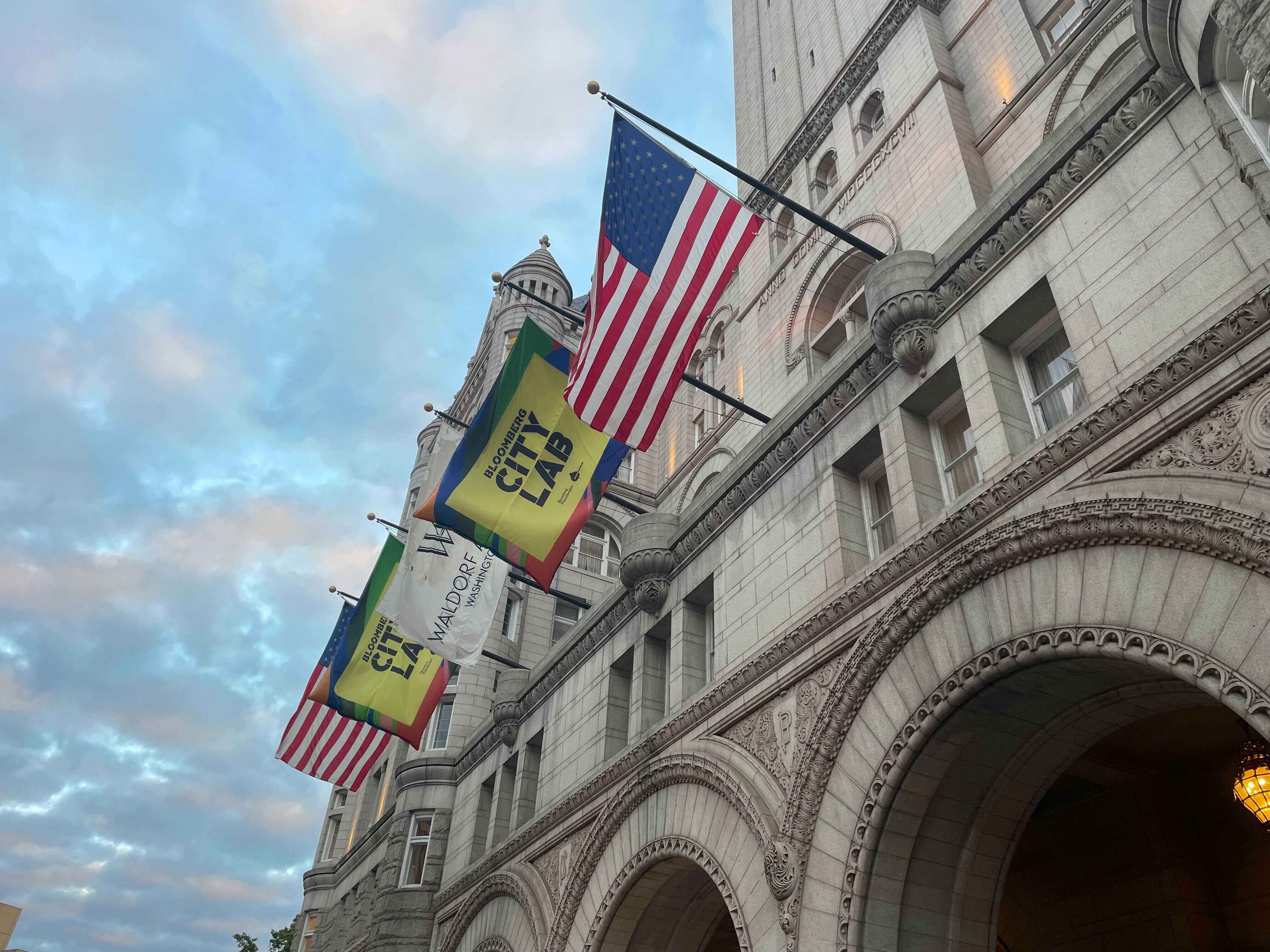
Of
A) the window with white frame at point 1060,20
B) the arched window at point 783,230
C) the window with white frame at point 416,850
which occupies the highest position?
the arched window at point 783,230

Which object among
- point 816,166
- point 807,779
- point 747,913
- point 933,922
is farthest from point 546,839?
point 816,166

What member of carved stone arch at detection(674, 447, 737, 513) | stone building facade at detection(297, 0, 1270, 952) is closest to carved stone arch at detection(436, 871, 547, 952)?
stone building facade at detection(297, 0, 1270, 952)

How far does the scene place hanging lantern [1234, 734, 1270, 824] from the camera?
439 inches

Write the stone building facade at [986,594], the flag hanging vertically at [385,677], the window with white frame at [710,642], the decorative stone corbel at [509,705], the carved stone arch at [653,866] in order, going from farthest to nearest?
the decorative stone corbel at [509,705], the flag hanging vertically at [385,677], the window with white frame at [710,642], the carved stone arch at [653,866], the stone building facade at [986,594]

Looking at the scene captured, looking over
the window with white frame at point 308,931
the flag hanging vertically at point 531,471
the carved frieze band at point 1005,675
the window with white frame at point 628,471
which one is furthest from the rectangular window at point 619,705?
the window with white frame at point 308,931

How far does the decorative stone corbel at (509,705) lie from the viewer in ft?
80.6

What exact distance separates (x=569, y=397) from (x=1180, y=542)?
28.1 ft

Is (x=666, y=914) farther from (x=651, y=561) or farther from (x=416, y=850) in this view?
(x=416, y=850)

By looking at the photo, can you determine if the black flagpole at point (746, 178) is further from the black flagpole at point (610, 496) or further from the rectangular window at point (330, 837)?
the rectangular window at point (330, 837)

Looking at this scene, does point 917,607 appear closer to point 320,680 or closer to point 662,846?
point 662,846

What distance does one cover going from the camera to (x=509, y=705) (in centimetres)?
2477

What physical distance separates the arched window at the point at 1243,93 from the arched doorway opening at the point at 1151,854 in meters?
7.90

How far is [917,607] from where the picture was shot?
10.9 m

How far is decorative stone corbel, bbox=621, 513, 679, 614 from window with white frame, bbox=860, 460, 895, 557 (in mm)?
5071
